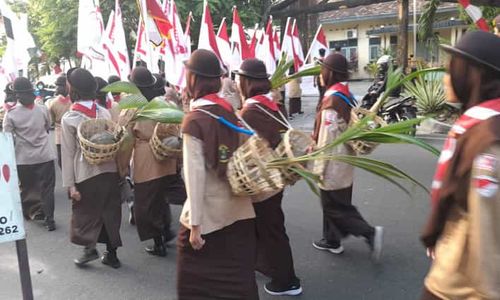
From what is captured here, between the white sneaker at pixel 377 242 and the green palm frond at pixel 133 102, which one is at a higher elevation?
the green palm frond at pixel 133 102

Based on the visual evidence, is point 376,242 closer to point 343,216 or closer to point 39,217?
point 343,216

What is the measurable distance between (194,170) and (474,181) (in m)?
1.41

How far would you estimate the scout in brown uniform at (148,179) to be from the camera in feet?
13.5

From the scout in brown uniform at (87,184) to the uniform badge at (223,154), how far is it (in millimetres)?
1731

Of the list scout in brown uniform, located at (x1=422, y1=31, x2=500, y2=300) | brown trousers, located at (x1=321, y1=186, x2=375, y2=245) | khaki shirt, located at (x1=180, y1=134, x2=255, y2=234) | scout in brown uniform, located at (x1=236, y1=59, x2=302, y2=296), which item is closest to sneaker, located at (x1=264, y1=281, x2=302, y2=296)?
scout in brown uniform, located at (x1=236, y1=59, x2=302, y2=296)

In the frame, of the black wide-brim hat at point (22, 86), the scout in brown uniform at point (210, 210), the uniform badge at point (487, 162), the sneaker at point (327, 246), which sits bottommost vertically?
the sneaker at point (327, 246)

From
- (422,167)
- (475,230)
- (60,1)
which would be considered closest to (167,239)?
(475,230)

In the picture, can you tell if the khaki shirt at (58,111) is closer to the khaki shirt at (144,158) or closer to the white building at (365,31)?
the khaki shirt at (144,158)

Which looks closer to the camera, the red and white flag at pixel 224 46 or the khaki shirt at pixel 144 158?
the khaki shirt at pixel 144 158

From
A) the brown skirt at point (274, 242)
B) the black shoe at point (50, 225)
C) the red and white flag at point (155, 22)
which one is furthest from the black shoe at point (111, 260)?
the red and white flag at point (155, 22)

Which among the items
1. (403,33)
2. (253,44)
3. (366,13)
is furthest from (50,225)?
(366,13)

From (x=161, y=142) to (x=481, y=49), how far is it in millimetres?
2786

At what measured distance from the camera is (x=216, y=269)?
270 cm

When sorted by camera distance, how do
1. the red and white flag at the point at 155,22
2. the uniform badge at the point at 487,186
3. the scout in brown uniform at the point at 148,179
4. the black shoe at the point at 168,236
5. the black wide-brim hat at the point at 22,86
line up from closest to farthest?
1. the uniform badge at the point at 487,186
2. the scout in brown uniform at the point at 148,179
3. the black shoe at the point at 168,236
4. the black wide-brim hat at the point at 22,86
5. the red and white flag at the point at 155,22
